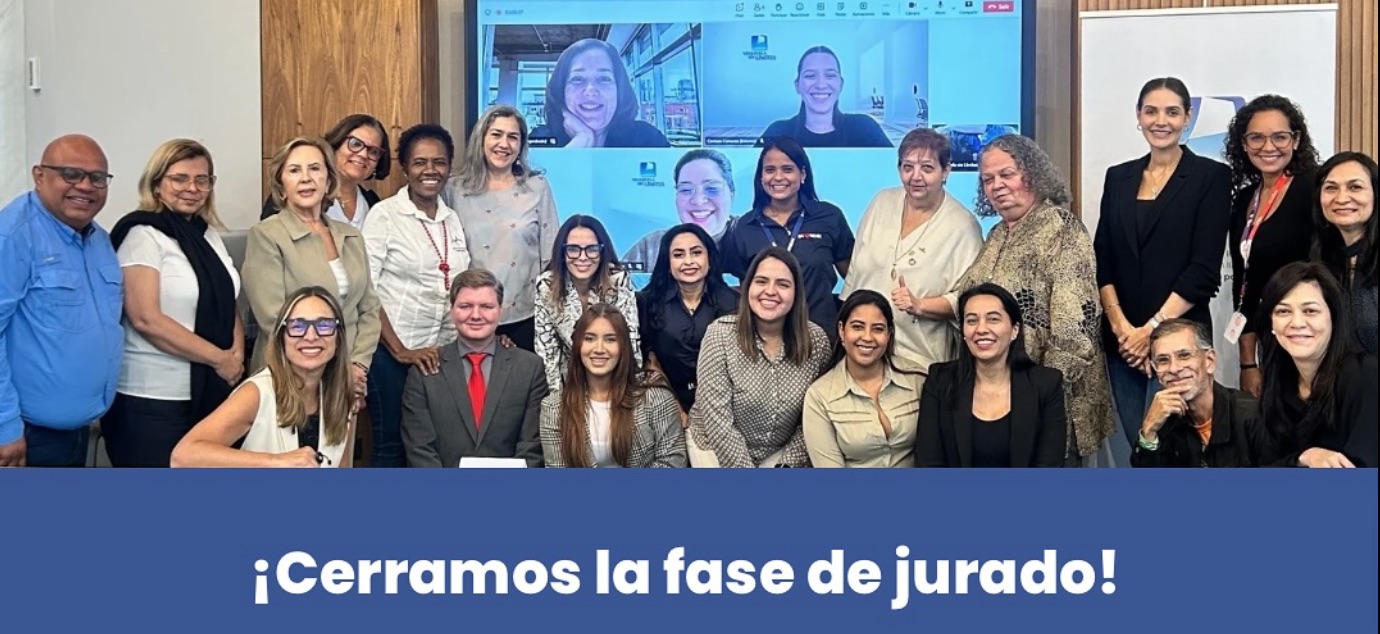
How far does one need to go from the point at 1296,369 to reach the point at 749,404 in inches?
58.7

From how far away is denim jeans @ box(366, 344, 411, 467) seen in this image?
→ 4.62m

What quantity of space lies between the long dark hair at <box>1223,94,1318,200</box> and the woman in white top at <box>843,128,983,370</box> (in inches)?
30.4

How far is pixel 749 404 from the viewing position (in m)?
4.45

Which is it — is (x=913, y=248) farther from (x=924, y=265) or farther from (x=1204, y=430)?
(x=1204, y=430)

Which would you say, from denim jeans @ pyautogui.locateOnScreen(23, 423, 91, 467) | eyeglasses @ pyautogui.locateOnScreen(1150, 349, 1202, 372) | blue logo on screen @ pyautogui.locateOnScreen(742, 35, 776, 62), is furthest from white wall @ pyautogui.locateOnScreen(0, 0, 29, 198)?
eyeglasses @ pyautogui.locateOnScreen(1150, 349, 1202, 372)

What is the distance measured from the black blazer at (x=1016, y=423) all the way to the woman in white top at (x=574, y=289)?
0.93 meters

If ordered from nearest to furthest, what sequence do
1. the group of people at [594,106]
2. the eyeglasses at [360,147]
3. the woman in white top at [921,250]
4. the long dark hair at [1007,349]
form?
1. the long dark hair at [1007,349]
2. the woman in white top at [921,250]
3. the eyeglasses at [360,147]
4. the group of people at [594,106]

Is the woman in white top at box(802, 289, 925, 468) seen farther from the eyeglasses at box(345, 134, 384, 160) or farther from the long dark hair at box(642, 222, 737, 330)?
the eyeglasses at box(345, 134, 384, 160)

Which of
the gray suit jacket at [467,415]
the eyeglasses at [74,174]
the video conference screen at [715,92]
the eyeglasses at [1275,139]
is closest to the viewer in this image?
the eyeglasses at [74,174]

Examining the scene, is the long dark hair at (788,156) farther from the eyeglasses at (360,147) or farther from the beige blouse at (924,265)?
the eyeglasses at (360,147)

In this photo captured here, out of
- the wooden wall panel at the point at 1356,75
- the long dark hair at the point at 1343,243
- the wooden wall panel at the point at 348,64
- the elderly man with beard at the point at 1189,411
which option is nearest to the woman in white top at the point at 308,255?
the wooden wall panel at the point at 348,64

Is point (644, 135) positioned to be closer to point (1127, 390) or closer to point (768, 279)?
point (768, 279)

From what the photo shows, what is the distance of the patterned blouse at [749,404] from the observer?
4.45 meters

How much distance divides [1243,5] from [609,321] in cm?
266
